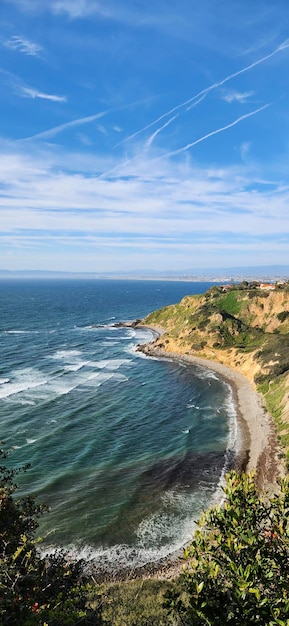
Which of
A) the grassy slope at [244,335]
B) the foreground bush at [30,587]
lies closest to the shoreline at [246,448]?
the grassy slope at [244,335]

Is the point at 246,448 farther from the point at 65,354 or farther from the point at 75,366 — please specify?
the point at 65,354

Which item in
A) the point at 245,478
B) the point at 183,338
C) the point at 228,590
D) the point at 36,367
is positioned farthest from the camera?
Result: the point at 183,338

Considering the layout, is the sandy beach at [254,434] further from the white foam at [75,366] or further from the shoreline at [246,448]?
the white foam at [75,366]

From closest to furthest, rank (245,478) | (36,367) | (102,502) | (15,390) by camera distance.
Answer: (245,478) → (102,502) → (15,390) → (36,367)

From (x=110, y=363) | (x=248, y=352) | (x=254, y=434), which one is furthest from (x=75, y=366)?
(x=254, y=434)

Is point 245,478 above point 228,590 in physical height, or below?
above

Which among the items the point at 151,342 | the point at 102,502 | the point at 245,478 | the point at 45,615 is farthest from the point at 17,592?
the point at 151,342

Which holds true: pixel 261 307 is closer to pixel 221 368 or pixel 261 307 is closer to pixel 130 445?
pixel 221 368
